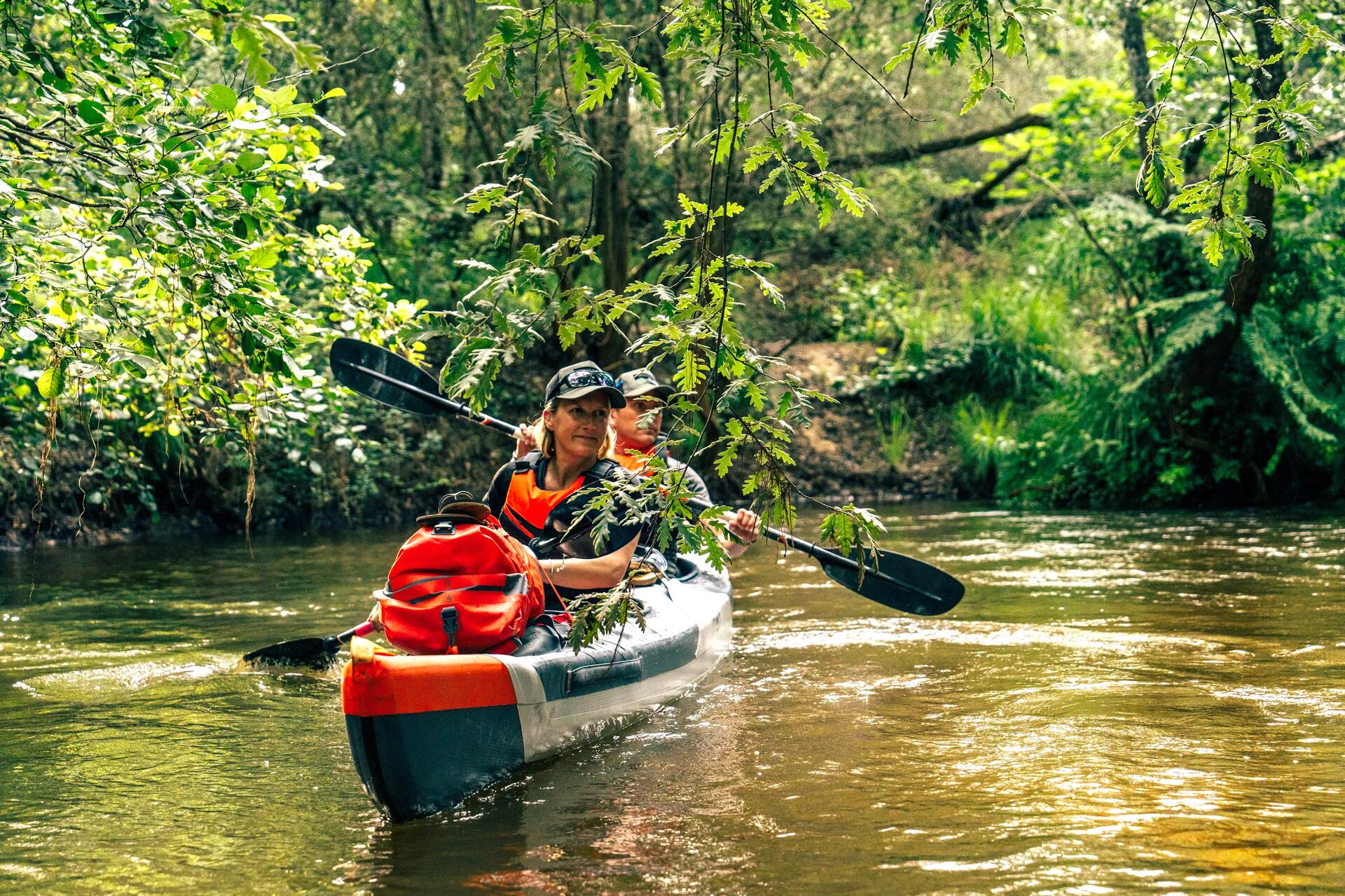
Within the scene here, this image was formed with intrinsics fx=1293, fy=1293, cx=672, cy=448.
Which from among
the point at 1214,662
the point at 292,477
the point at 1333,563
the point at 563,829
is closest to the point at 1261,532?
the point at 1333,563

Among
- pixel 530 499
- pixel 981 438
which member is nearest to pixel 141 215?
pixel 530 499

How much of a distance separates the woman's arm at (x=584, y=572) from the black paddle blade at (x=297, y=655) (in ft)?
5.68

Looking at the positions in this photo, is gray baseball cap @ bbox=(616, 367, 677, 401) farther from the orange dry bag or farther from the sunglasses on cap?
the orange dry bag

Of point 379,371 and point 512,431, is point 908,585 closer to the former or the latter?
point 512,431

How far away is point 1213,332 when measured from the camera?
35.5ft

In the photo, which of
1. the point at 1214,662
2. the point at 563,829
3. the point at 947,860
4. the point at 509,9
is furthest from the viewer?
the point at 1214,662

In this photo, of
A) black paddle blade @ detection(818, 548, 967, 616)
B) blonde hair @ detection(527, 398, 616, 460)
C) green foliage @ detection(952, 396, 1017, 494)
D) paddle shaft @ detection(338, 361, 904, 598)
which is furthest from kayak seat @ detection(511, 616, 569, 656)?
green foliage @ detection(952, 396, 1017, 494)

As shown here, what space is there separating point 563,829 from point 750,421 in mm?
1467

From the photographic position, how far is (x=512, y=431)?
248 inches

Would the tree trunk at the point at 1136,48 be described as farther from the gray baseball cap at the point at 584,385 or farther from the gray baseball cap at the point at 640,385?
the gray baseball cap at the point at 584,385

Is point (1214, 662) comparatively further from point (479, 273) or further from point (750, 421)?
point (479, 273)

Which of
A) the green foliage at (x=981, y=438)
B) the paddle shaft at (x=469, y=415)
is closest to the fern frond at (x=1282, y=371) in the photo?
the green foliage at (x=981, y=438)

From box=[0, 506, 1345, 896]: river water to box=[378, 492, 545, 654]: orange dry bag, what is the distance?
498 millimetres

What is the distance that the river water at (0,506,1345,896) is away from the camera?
127 inches
